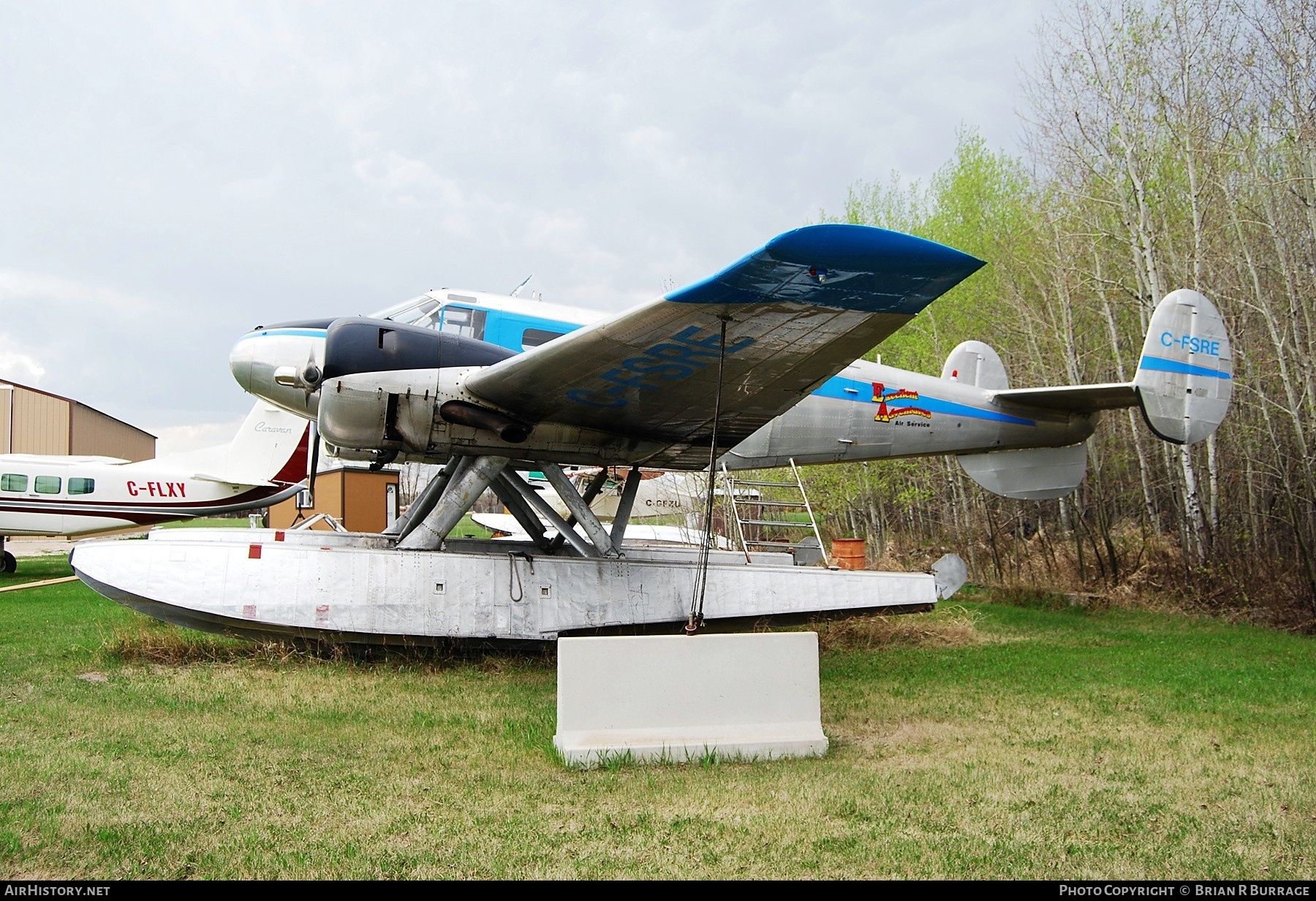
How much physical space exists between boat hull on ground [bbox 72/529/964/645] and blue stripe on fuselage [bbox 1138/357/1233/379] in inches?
177

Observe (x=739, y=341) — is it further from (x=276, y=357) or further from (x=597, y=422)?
(x=276, y=357)

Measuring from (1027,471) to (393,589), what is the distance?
23.8 feet

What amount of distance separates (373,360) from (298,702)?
2707 mm

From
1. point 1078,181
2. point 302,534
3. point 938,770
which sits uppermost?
point 1078,181

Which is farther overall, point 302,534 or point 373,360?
point 302,534

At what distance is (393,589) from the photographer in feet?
24.1

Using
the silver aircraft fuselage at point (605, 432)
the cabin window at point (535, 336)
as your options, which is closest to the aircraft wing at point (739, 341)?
the silver aircraft fuselage at point (605, 432)

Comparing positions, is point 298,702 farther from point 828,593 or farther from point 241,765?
point 828,593

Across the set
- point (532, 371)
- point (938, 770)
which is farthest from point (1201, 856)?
point (532, 371)

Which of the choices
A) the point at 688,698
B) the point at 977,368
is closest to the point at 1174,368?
the point at 977,368

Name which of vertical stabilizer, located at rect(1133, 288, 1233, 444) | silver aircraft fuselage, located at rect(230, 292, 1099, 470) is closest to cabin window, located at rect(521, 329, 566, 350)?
silver aircraft fuselage, located at rect(230, 292, 1099, 470)

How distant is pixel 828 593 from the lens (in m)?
8.48

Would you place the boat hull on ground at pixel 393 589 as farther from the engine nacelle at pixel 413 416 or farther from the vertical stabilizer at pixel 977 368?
the vertical stabilizer at pixel 977 368

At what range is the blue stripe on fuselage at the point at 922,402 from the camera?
910 cm
